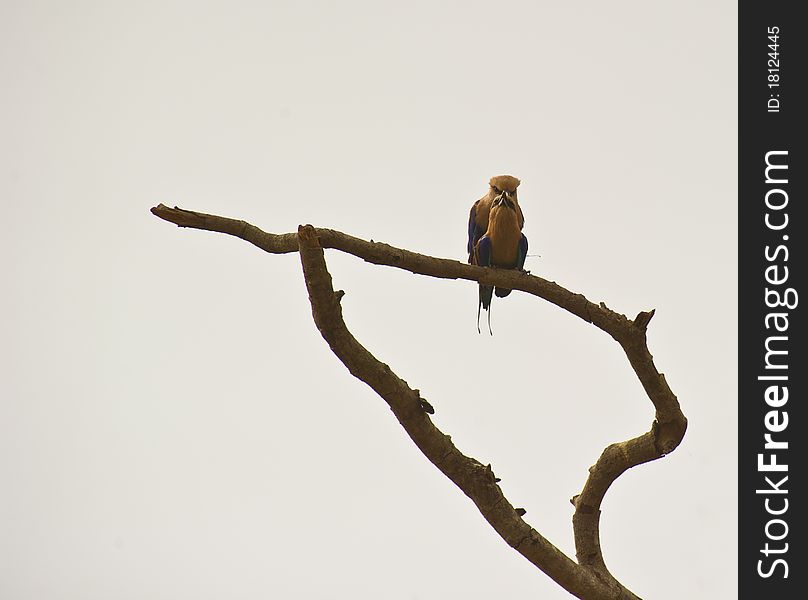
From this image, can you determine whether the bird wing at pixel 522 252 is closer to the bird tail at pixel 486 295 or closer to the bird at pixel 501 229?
→ the bird at pixel 501 229

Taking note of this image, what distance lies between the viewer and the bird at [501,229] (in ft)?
7.16

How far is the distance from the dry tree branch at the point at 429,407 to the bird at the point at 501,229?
20 cm

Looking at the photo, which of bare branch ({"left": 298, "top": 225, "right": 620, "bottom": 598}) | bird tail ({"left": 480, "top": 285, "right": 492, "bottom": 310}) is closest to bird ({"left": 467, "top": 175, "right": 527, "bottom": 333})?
bird tail ({"left": 480, "top": 285, "right": 492, "bottom": 310})

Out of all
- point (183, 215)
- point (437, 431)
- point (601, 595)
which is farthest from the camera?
point (601, 595)

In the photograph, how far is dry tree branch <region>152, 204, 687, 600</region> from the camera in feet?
5.58

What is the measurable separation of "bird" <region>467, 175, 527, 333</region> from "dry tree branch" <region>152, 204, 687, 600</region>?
0.20m

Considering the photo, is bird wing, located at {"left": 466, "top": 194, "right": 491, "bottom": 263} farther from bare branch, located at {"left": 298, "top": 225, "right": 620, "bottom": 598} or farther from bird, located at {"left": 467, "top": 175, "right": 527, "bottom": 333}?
bare branch, located at {"left": 298, "top": 225, "right": 620, "bottom": 598}

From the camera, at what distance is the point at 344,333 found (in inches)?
67.9

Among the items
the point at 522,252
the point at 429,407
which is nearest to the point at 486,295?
the point at 522,252

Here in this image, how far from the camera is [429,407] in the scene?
6.04ft
